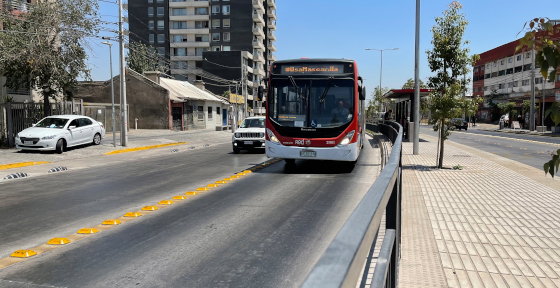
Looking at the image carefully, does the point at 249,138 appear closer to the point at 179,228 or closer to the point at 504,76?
the point at 179,228

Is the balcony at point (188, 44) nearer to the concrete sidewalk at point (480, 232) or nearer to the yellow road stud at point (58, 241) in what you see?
the concrete sidewalk at point (480, 232)

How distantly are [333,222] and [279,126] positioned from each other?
6.43m

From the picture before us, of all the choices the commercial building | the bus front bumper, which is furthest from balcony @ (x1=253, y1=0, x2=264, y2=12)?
the bus front bumper

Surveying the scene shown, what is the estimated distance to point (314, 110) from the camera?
1323cm

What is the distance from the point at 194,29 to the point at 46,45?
65.7 metres

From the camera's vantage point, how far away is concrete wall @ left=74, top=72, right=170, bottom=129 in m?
41.8

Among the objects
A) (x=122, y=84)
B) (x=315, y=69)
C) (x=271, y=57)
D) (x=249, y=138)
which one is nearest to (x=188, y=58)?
(x=271, y=57)

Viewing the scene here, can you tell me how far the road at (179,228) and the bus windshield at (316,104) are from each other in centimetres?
163

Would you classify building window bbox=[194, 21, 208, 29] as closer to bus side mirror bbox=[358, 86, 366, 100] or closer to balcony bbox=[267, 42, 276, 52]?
balcony bbox=[267, 42, 276, 52]

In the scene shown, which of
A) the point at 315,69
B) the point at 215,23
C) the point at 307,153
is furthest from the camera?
the point at 215,23

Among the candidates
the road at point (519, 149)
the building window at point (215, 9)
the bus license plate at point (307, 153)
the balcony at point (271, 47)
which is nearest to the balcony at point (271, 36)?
the balcony at point (271, 47)

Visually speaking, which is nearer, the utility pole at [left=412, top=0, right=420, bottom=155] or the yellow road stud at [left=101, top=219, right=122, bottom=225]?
the yellow road stud at [left=101, top=219, right=122, bottom=225]

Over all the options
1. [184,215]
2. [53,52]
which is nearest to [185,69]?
[53,52]

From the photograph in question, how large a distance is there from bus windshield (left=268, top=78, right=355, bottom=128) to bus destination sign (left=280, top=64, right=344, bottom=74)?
0.84ft
